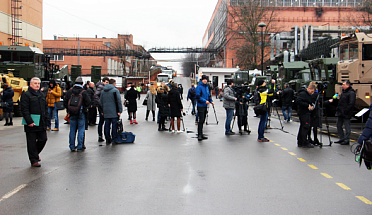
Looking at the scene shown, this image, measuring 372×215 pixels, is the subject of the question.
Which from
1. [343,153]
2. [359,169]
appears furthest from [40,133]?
[343,153]

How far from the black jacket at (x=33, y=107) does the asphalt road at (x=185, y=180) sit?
870 millimetres

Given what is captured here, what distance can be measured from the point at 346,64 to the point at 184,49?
71.7m

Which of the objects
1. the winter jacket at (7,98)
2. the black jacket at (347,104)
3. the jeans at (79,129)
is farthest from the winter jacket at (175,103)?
the winter jacket at (7,98)

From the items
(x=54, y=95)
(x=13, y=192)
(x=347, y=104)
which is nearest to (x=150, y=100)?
(x=54, y=95)

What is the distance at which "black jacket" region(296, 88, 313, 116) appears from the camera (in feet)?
36.6

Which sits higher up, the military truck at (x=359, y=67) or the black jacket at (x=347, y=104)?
the military truck at (x=359, y=67)

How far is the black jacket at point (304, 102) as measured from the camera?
1116 centimetres

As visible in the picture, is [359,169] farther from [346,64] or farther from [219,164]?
[346,64]

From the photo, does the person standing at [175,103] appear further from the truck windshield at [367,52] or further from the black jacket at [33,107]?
the truck windshield at [367,52]

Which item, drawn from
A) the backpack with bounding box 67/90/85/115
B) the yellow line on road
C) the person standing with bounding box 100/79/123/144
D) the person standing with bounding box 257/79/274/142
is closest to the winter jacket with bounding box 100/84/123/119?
the person standing with bounding box 100/79/123/144

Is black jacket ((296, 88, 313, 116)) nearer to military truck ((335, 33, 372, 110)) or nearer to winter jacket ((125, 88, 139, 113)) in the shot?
military truck ((335, 33, 372, 110))

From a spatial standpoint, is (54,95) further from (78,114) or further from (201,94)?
(201,94)

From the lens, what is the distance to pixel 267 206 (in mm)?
5660

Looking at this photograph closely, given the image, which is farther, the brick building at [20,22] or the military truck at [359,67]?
the brick building at [20,22]
